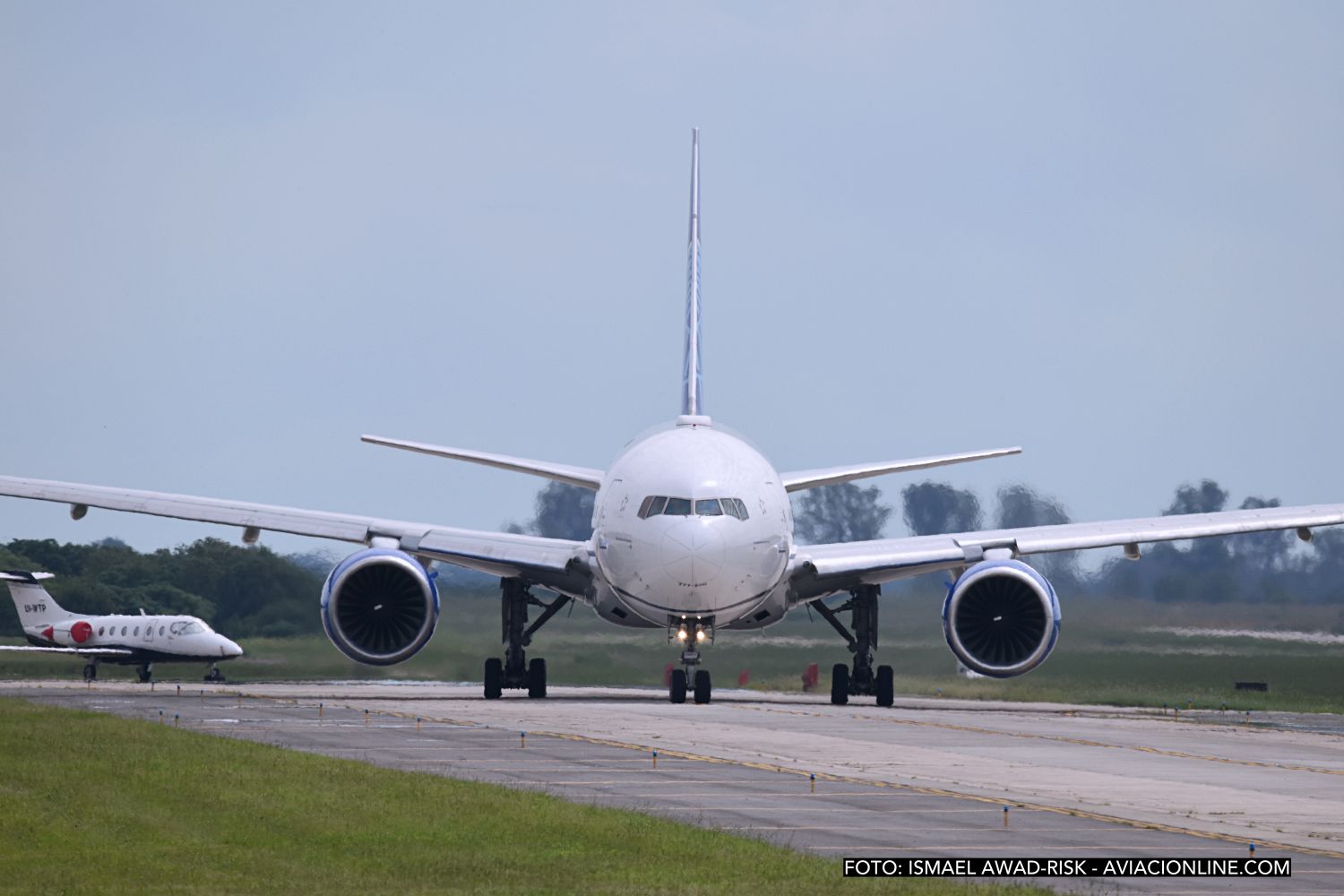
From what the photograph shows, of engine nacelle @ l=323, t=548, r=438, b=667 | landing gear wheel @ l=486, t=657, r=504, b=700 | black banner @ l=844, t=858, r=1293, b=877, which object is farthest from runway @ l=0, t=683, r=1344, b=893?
engine nacelle @ l=323, t=548, r=438, b=667

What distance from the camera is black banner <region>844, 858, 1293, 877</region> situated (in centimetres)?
1294

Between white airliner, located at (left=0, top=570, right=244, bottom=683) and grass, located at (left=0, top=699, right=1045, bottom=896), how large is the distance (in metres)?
30.1

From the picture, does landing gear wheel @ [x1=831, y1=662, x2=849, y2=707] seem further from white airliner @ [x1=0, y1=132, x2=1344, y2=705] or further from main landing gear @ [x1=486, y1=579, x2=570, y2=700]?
main landing gear @ [x1=486, y1=579, x2=570, y2=700]

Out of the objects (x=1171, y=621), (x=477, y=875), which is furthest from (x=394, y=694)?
(x=477, y=875)

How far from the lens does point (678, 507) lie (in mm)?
30219

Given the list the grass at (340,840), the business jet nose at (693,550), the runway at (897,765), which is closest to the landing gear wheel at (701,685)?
the runway at (897,765)

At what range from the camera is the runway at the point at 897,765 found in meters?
14.7

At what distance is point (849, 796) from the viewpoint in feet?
57.6

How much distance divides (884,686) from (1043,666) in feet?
13.6

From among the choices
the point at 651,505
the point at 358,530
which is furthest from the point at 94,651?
the point at 651,505

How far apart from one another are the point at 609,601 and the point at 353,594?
4.16 meters

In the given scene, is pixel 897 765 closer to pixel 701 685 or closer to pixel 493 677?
pixel 701 685

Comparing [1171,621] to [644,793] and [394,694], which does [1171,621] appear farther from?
[644,793]

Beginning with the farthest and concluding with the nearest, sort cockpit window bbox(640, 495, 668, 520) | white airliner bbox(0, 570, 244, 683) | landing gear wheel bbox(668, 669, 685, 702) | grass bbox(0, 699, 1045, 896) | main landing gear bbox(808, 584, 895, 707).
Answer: white airliner bbox(0, 570, 244, 683) < main landing gear bbox(808, 584, 895, 707) < landing gear wheel bbox(668, 669, 685, 702) < cockpit window bbox(640, 495, 668, 520) < grass bbox(0, 699, 1045, 896)
